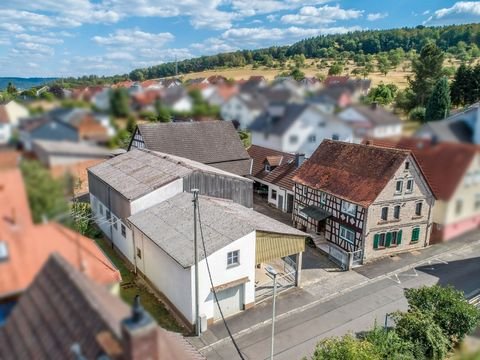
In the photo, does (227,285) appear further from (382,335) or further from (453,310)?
(453,310)

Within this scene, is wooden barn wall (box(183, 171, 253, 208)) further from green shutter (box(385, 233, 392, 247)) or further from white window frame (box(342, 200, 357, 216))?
green shutter (box(385, 233, 392, 247))

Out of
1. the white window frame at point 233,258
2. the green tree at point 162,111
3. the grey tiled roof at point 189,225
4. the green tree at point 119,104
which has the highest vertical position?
the green tree at point 119,104

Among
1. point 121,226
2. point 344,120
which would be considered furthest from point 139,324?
point 121,226

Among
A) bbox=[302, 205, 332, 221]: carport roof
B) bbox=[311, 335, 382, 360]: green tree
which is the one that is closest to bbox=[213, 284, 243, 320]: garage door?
bbox=[311, 335, 382, 360]: green tree

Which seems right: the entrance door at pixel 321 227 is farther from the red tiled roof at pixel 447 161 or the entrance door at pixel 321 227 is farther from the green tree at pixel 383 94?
the red tiled roof at pixel 447 161

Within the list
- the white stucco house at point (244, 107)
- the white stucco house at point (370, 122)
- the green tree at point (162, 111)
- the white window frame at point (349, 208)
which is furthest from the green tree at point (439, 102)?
the white window frame at point (349, 208)
